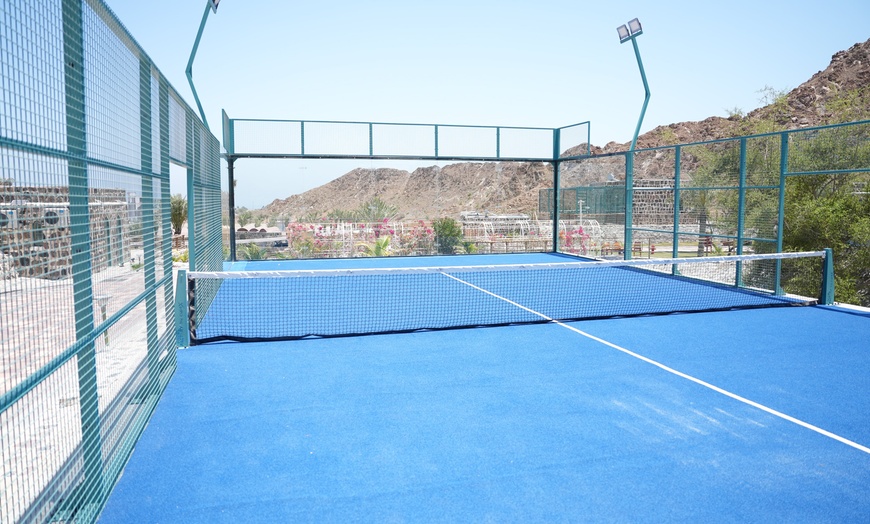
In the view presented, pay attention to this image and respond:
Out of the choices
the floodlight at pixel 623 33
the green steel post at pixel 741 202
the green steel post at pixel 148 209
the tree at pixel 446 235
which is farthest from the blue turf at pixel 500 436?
the tree at pixel 446 235

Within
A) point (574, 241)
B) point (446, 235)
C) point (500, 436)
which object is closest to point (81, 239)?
point (500, 436)

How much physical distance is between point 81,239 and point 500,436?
3.00 m

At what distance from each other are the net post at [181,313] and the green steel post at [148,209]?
1.96 metres

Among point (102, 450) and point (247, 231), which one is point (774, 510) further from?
point (247, 231)

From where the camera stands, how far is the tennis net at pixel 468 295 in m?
8.62

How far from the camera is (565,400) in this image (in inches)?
220

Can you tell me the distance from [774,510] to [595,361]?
3.23 m

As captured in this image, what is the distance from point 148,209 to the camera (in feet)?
16.8

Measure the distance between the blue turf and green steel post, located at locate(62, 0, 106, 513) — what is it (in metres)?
0.33

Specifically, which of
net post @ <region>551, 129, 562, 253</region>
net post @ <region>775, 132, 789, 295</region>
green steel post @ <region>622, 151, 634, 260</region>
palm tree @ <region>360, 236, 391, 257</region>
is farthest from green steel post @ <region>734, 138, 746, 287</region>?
palm tree @ <region>360, 236, 391, 257</region>

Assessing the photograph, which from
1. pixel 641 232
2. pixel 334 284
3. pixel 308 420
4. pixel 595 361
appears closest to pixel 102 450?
pixel 308 420

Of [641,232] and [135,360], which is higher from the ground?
[641,232]

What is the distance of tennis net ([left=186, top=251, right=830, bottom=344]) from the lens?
8.62 m

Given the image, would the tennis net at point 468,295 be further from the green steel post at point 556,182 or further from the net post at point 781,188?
the green steel post at point 556,182
